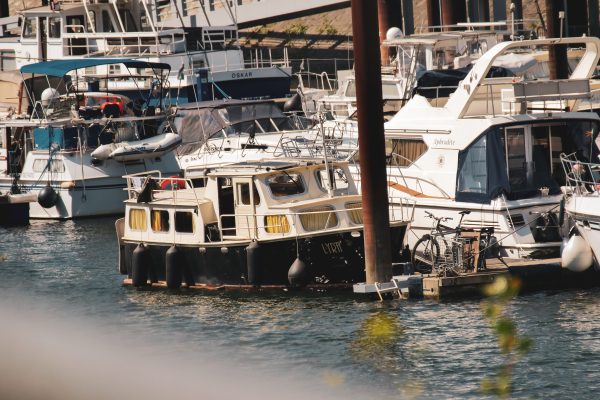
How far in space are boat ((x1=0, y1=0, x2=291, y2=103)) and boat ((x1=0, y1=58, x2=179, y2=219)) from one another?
4.43 metres

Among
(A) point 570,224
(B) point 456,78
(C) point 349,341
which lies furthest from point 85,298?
(B) point 456,78

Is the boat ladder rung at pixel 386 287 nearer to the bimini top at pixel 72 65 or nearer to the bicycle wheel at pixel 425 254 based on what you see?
the bicycle wheel at pixel 425 254

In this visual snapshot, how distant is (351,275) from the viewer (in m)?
25.2

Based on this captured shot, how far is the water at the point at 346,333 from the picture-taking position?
18.9m

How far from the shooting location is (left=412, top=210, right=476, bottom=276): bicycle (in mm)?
24203

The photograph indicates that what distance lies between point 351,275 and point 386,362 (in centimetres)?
533

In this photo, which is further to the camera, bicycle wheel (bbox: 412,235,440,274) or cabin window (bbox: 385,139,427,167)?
cabin window (bbox: 385,139,427,167)

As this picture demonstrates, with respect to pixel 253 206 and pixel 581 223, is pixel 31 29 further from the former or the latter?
pixel 581 223

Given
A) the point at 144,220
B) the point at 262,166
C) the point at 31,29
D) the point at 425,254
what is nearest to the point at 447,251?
the point at 425,254

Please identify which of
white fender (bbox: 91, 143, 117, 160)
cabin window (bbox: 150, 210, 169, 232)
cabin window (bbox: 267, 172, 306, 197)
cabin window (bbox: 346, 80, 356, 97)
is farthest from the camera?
white fender (bbox: 91, 143, 117, 160)

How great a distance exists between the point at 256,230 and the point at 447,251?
3850mm

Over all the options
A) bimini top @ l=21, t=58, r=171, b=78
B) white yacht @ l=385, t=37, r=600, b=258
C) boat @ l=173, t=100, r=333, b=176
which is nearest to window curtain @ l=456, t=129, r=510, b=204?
white yacht @ l=385, t=37, r=600, b=258

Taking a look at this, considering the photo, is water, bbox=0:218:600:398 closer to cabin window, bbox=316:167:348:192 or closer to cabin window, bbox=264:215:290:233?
cabin window, bbox=264:215:290:233

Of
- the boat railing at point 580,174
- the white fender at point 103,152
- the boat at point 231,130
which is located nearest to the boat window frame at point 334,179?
the boat railing at point 580,174
